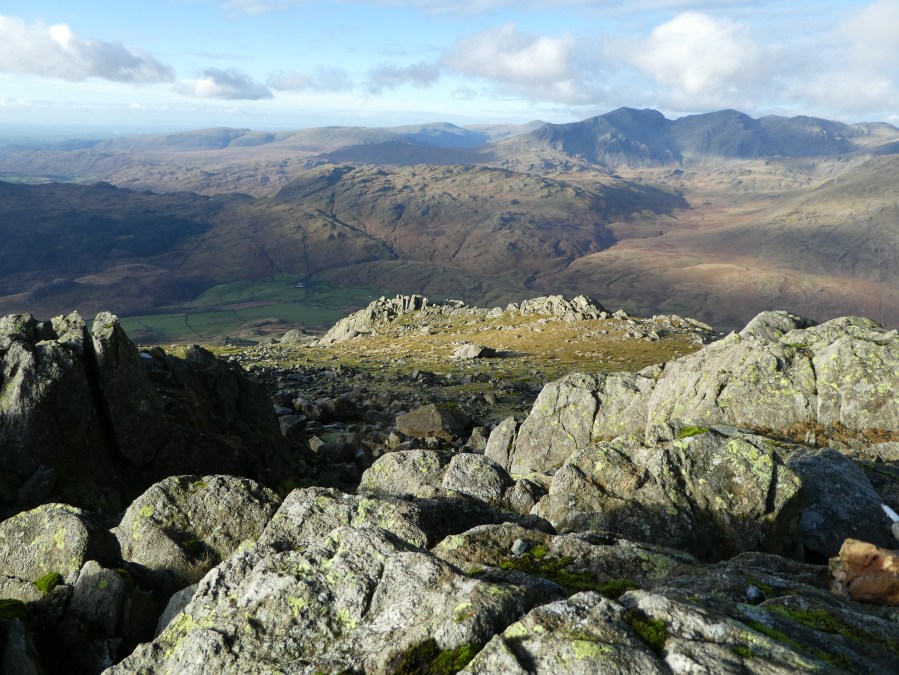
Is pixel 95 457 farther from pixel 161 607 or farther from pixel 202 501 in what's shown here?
pixel 161 607

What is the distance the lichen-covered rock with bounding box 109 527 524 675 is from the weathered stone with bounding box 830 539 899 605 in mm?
7643

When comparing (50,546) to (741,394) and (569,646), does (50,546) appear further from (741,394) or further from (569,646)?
(741,394)

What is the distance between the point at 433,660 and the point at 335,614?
2.14m

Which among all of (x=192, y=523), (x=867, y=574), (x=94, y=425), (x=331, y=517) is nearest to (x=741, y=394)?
(x=867, y=574)

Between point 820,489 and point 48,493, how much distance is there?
28.2 meters

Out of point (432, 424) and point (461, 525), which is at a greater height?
point (461, 525)

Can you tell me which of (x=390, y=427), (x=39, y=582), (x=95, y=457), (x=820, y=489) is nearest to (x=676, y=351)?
(x=390, y=427)

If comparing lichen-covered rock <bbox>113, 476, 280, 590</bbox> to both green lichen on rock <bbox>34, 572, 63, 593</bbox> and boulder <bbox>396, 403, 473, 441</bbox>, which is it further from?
boulder <bbox>396, 403, 473, 441</bbox>

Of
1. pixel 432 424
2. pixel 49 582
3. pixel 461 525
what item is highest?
pixel 461 525

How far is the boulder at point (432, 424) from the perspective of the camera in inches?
1775

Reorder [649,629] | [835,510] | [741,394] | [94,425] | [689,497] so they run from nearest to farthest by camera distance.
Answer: [649,629]
[689,497]
[835,510]
[94,425]
[741,394]

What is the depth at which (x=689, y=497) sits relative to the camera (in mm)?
17016

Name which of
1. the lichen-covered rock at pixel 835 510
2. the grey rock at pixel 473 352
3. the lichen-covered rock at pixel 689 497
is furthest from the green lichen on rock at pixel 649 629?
the grey rock at pixel 473 352

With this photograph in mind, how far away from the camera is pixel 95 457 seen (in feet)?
84.7
